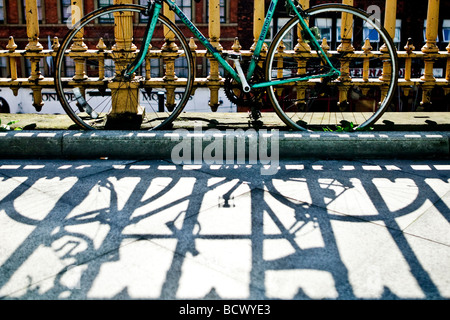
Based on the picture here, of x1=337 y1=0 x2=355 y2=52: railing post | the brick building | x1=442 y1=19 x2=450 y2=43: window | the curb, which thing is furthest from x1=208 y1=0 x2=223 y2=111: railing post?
x1=442 y1=19 x2=450 y2=43: window

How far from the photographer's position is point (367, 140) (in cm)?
414

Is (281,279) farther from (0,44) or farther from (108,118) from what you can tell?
(0,44)

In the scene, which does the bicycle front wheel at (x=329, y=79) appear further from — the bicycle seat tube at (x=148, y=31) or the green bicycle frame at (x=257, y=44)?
the bicycle seat tube at (x=148, y=31)

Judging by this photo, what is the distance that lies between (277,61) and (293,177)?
5.34 feet

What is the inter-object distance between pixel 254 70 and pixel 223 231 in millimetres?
2137

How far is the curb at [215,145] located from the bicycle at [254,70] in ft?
0.93

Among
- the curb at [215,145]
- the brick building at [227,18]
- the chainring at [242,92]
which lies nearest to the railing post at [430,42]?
the curb at [215,145]

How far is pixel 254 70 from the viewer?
4344 millimetres

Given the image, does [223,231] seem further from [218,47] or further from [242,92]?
[218,47]
